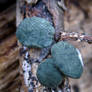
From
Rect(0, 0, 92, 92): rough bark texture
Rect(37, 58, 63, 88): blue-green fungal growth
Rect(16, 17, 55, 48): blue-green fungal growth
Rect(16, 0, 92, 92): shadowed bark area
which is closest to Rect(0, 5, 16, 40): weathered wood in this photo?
Rect(0, 0, 92, 92): rough bark texture

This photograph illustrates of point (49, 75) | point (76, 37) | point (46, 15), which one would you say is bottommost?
point (49, 75)

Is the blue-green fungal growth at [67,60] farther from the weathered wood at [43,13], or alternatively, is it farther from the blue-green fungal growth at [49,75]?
the weathered wood at [43,13]

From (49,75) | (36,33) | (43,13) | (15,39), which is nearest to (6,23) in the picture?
(15,39)

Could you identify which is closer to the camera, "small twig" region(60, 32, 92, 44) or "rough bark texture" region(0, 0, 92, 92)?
"small twig" region(60, 32, 92, 44)

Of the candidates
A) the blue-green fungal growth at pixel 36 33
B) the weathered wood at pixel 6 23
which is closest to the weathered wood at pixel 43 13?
the blue-green fungal growth at pixel 36 33

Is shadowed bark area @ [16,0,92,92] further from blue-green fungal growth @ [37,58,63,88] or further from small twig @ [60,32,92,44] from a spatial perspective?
blue-green fungal growth @ [37,58,63,88]

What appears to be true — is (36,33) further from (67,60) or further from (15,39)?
(15,39)

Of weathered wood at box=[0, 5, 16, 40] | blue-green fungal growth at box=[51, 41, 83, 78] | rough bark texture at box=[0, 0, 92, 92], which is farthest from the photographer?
weathered wood at box=[0, 5, 16, 40]
